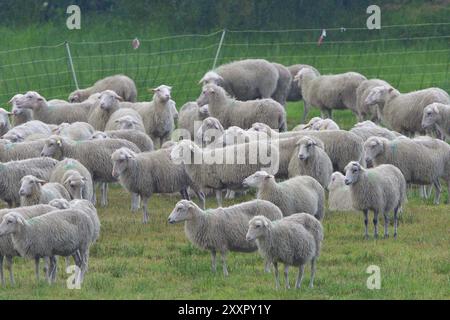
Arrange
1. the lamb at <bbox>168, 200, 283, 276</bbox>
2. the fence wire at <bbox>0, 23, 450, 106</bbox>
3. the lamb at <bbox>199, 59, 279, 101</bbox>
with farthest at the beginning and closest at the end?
the fence wire at <bbox>0, 23, 450, 106</bbox>
the lamb at <bbox>199, 59, 279, 101</bbox>
the lamb at <bbox>168, 200, 283, 276</bbox>

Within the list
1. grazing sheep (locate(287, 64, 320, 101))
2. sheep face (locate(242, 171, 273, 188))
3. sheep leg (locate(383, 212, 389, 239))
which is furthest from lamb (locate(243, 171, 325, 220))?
grazing sheep (locate(287, 64, 320, 101))

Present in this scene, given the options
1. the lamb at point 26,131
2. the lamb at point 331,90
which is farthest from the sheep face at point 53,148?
the lamb at point 331,90

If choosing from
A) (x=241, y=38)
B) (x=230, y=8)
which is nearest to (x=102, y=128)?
(x=241, y=38)

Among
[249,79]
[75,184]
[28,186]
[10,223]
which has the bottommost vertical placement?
[249,79]

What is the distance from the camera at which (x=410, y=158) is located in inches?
588

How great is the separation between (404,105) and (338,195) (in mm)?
3848

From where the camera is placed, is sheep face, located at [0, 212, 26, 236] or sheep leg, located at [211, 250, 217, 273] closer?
sheep face, located at [0, 212, 26, 236]

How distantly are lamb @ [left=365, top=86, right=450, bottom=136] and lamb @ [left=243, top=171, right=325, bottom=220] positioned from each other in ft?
17.4

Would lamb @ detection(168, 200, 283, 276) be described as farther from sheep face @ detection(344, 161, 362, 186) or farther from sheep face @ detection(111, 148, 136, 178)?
sheep face @ detection(111, 148, 136, 178)

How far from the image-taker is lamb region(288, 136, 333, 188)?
48.0 feet

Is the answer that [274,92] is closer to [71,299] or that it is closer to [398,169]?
[398,169]

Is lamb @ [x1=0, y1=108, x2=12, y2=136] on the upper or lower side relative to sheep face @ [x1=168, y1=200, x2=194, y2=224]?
lower

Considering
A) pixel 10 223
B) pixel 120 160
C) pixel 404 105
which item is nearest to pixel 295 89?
pixel 404 105

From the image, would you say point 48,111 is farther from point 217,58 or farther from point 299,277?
point 299,277
